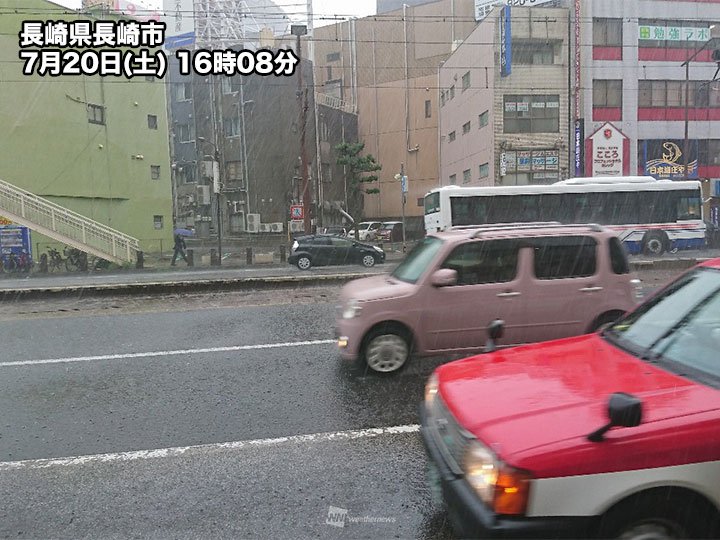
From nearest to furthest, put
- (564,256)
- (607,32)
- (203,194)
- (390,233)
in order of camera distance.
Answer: (564,256)
(607,32)
(390,233)
(203,194)

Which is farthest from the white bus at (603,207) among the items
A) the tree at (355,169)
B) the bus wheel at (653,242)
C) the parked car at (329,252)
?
the tree at (355,169)

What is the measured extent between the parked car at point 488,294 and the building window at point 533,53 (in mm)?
28486

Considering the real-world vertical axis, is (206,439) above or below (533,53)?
below

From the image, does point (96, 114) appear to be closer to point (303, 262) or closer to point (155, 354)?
point (303, 262)

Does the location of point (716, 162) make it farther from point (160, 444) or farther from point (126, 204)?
point (160, 444)

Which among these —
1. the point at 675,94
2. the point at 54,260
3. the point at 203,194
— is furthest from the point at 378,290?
the point at 203,194

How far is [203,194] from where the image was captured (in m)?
42.0

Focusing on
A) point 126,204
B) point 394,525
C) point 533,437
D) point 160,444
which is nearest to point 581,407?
point 533,437

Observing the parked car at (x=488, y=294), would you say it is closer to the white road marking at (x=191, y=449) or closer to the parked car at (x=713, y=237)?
the white road marking at (x=191, y=449)

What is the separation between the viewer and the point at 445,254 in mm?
5789

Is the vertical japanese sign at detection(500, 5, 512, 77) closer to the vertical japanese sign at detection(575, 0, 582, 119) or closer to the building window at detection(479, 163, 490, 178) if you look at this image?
the vertical japanese sign at detection(575, 0, 582, 119)

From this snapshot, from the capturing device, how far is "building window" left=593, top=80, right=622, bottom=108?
31.6 metres

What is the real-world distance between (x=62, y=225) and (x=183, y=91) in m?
23.8

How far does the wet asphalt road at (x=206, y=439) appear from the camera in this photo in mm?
3205
